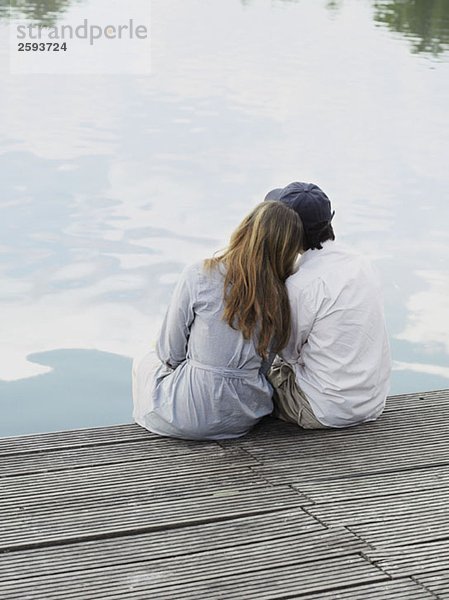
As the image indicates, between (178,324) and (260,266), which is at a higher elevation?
(260,266)

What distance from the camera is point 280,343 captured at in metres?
3.06

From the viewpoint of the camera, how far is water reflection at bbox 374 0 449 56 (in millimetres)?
15063

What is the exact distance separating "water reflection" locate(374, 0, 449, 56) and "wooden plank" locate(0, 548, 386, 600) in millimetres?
12790

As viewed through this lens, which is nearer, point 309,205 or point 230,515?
point 230,515

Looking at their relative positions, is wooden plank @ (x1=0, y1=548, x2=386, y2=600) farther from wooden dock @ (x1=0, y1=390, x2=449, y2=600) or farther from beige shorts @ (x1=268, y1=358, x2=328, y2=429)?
beige shorts @ (x1=268, y1=358, x2=328, y2=429)

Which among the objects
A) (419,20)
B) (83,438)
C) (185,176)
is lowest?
(185,176)

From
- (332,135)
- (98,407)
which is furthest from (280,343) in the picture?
(332,135)

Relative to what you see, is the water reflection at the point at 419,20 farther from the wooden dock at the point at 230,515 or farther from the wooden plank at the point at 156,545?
the wooden plank at the point at 156,545

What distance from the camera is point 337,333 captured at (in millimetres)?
3061

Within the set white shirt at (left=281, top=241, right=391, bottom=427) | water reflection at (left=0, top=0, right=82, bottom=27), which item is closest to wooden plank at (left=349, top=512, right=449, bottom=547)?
white shirt at (left=281, top=241, right=391, bottom=427)

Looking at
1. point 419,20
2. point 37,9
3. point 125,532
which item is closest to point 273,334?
point 125,532

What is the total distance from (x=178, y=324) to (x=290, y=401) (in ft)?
1.39

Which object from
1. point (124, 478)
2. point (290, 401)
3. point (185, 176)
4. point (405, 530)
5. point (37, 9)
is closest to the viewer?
point (405, 530)

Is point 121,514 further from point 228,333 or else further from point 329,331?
point 329,331
